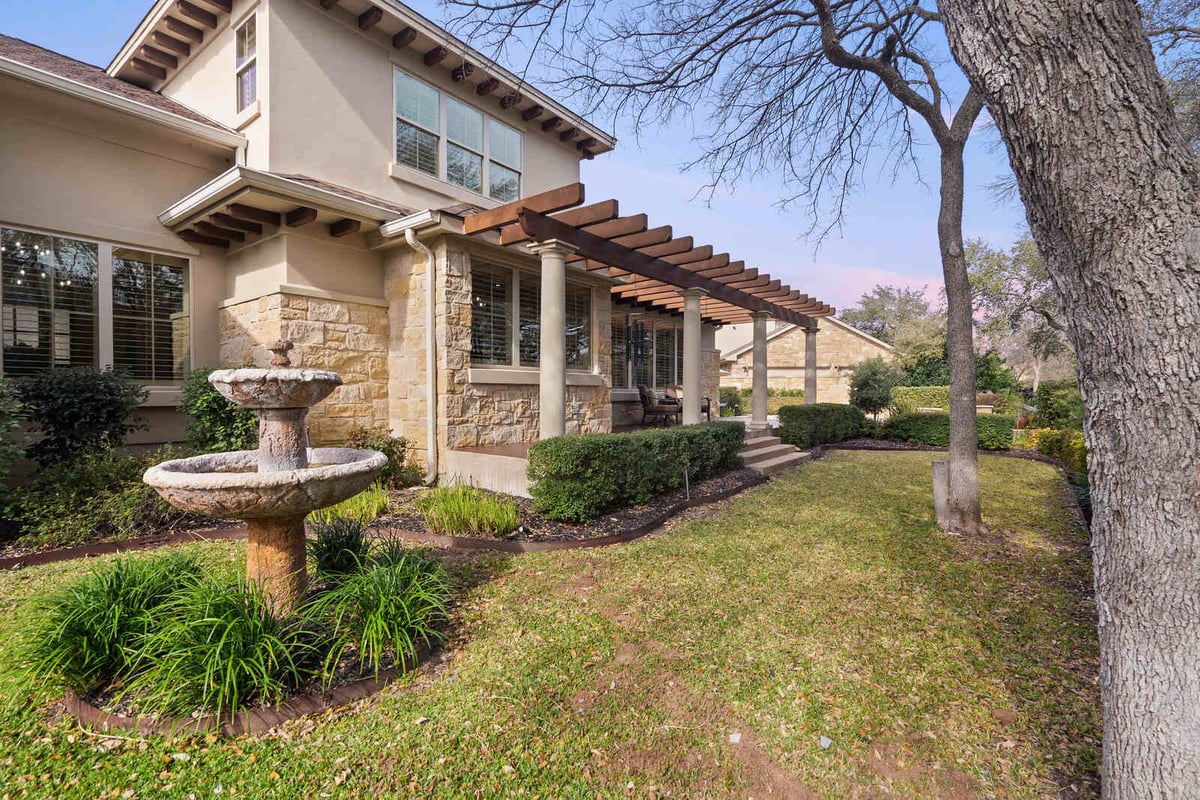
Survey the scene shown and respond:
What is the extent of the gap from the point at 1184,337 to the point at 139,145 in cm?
1047

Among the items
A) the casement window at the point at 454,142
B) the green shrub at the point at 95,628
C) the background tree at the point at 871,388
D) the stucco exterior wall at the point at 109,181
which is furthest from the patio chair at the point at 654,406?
the green shrub at the point at 95,628

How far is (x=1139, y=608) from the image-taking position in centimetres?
172

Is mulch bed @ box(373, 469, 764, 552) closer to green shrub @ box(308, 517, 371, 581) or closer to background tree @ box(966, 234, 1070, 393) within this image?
green shrub @ box(308, 517, 371, 581)

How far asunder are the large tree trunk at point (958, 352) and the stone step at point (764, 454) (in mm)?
4080

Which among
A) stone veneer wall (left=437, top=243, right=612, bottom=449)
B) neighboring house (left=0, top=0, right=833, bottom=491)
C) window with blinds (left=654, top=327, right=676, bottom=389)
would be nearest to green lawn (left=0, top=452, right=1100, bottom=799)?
stone veneer wall (left=437, top=243, right=612, bottom=449)

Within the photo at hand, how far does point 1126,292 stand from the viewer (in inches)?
62.4

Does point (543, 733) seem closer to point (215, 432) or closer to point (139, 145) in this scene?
point (215, 432)

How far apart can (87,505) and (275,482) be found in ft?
14.1

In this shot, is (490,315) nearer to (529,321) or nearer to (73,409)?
(529,321)

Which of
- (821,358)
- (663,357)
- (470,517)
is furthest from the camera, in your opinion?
(821,358)

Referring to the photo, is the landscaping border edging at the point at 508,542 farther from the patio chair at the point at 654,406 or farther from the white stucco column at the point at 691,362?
the patio chair at the point at 654,406

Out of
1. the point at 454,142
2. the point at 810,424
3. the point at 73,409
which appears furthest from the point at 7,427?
the point at 810,424

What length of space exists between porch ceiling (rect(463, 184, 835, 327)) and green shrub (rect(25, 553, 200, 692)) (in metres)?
5.04

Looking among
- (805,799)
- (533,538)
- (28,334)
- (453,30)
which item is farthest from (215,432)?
(805,799)
